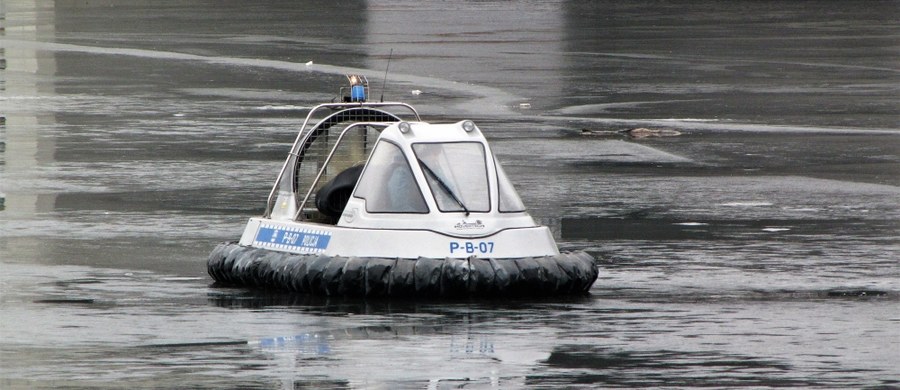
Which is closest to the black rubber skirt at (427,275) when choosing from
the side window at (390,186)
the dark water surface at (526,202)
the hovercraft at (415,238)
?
the hovercraft at (415,238)

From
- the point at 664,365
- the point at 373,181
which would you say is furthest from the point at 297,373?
the point at 373,181

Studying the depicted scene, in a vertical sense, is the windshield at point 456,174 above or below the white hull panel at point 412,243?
above

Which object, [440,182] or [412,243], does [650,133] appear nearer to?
[440,182]

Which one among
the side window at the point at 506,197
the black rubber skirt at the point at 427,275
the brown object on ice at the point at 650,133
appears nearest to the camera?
the black rubber skirt at the point at 427,275

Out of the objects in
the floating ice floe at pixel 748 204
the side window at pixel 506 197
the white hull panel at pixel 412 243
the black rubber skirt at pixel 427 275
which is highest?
the side window at pixel 506 197

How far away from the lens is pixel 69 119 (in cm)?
2509

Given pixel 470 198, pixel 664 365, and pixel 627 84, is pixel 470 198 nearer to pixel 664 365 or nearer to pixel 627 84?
pixel 664 365

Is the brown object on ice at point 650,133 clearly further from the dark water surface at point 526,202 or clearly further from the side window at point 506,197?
the side window at point 506,197

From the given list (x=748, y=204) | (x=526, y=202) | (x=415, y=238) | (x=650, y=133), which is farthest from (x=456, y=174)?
(x=650, y=133)

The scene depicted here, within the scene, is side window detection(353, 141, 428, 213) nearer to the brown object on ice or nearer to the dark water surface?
the dark water surface

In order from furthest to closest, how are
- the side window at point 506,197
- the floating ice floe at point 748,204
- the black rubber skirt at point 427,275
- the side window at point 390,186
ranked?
the floating ice floe at point 748,204 < the side window at point 506,197 < the side window at point 390,186 < the black rubber skirt at point 427,275

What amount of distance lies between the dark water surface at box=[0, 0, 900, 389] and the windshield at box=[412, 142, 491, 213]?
2.12 ft

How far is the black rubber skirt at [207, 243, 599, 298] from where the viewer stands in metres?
11.6

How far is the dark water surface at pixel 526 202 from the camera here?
32.5 ft
